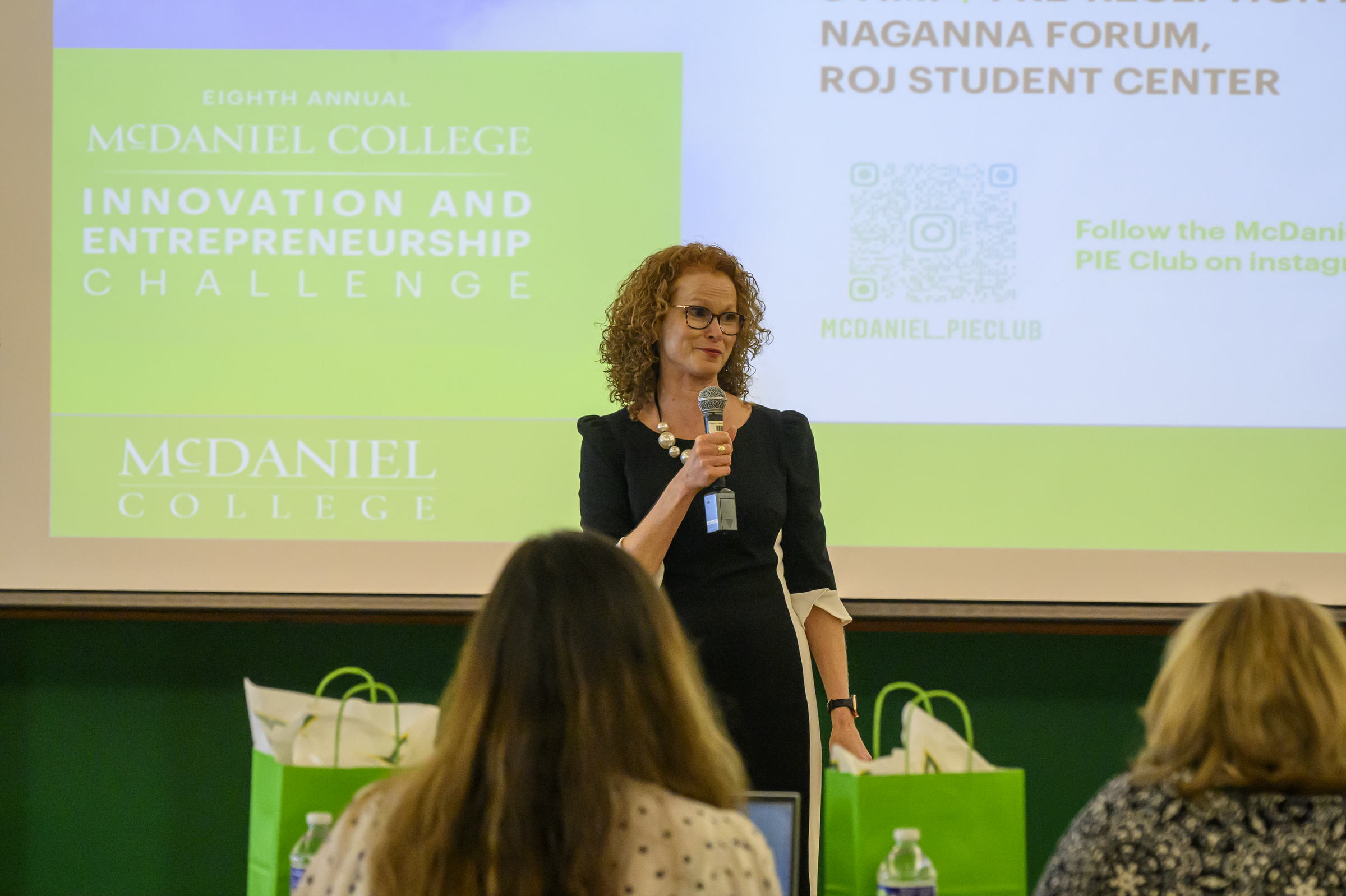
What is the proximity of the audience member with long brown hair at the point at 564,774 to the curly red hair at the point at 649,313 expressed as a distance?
1063 millimetres

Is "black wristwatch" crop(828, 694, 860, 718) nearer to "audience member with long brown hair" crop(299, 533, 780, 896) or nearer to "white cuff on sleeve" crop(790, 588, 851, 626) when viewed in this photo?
"white cuff on sleeve" crop(790, 588, 851, 626)

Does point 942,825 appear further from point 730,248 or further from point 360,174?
point 360,174

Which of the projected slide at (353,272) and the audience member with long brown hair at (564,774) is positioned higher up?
the projected slide at (353,272)

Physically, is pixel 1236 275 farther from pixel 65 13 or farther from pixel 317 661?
pixel 65 13

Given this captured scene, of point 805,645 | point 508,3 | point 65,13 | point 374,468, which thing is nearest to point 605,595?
point 805,645


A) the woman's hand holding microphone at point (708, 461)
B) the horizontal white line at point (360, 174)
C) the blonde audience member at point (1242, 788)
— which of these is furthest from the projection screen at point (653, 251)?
the blonde audience member at point (1242, 788)

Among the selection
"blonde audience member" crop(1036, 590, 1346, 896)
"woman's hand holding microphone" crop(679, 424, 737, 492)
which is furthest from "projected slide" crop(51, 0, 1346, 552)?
"blonde audience member" crop(1036, 590, 1346, 896)

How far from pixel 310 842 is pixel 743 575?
34.3 inches

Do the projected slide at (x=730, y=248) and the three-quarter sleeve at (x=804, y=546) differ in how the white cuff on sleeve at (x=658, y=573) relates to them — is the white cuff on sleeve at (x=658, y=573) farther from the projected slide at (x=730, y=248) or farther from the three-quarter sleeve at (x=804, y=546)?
the projected slide at (x=730, y=248)

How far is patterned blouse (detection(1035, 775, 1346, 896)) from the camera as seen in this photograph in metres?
1.12

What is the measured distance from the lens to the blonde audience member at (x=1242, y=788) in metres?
1.12

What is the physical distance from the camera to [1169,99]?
2938mm

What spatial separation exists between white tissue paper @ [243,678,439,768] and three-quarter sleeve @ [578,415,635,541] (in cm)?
61

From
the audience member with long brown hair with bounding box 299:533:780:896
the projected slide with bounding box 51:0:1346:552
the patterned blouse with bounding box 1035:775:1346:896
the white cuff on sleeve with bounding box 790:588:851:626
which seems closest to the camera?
the audience member with long brown hair with bounding box 299:533:780:896
